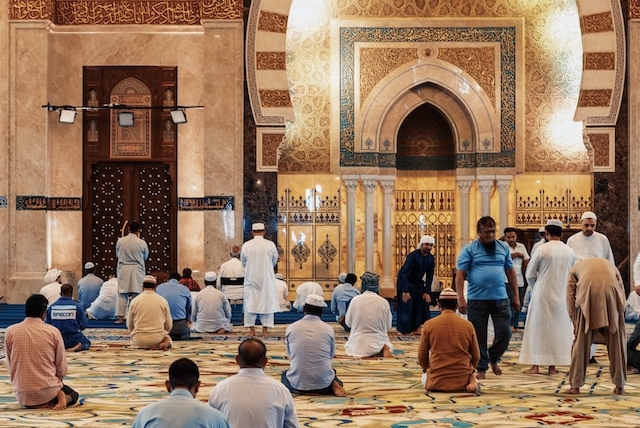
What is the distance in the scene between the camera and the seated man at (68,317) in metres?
7.18

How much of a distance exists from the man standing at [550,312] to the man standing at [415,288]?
247 centimetres

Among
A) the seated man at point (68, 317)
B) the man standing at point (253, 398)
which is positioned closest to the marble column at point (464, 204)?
the seated man at point (68, 317)

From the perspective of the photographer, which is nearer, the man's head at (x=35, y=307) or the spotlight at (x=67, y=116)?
the man's head at (x=35, y=307)

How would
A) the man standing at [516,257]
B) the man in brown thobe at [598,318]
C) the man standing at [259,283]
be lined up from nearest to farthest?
the man in brown thobe at [598,318] → the man standing at [516,257] → the man standing at [259,283]

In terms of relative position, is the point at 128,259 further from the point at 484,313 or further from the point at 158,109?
the point at 484,313

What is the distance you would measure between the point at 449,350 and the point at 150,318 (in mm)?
2923

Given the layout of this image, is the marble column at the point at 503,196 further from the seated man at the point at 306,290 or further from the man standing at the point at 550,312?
the man standing at the point at 550,312

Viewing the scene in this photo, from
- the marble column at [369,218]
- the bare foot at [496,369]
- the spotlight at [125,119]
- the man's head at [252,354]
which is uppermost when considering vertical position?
the spotlight at [125,119]

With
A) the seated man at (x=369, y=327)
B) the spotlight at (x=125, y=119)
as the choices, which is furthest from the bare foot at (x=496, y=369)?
the spotlight at (x=125, y=119)

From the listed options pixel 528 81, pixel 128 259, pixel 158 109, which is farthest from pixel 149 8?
pixel 528 81

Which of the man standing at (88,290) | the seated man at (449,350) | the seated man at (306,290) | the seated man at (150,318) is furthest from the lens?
the man standing at (88,290)

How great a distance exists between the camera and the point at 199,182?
12.1 metres

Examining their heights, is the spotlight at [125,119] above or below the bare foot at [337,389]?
above

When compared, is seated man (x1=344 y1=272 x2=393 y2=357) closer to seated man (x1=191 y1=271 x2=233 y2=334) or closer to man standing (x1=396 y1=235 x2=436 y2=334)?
man standing (x1=396 y1=235 x2=436 y2=334)
